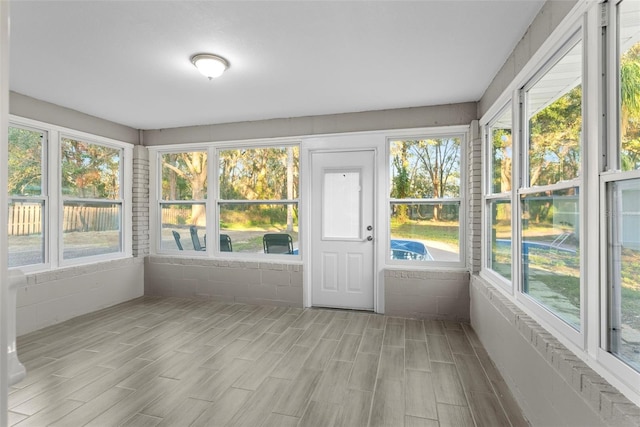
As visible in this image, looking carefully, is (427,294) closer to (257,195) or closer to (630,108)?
(257,195)

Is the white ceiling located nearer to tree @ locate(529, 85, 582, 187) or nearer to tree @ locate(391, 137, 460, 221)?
tree @ locate(391, 137, 460, 221)

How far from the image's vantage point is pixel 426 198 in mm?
4234

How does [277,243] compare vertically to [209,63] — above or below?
below

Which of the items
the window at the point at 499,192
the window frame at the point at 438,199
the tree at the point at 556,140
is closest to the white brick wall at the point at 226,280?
the window frame at the point at 438,199

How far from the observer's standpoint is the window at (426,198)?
4.18 m

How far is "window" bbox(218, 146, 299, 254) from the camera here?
4.77 meters

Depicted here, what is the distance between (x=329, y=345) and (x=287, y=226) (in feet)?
6.34

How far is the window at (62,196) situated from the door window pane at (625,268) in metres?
5.14

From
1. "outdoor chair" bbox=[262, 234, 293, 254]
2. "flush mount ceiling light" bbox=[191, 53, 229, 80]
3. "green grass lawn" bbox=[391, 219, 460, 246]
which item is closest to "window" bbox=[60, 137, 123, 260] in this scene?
"outdoor chair" bbox=[262, 234, 293, 254]

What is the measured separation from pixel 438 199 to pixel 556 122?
217cm

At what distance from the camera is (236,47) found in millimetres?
2613

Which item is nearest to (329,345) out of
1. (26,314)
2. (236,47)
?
(236,47)

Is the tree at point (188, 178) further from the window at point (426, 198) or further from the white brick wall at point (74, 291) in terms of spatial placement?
the window at point (426, 198)

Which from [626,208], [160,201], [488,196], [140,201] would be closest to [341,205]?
[488,196]
